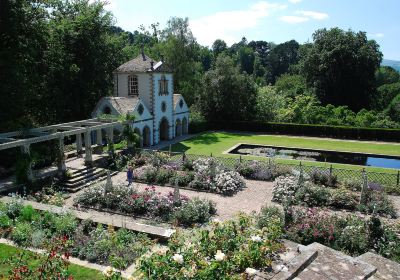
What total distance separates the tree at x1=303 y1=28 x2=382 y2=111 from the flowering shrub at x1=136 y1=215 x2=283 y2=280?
1864 inches

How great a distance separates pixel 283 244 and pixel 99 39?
30927 millimetres

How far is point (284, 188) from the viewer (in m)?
19.0

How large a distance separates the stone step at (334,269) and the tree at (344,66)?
1889 inches

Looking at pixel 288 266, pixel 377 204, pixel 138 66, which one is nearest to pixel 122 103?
pixel 138 66

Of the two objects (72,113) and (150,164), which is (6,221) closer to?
(150,164)

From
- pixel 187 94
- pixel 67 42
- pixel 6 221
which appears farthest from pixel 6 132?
pixel 187 94

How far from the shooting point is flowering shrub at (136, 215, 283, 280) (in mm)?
6691

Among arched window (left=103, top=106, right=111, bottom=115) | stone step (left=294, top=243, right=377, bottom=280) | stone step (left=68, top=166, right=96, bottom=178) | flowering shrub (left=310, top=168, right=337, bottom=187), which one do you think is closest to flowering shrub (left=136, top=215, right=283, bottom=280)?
stone step (left=294, top=243, right=377, bottom=280)

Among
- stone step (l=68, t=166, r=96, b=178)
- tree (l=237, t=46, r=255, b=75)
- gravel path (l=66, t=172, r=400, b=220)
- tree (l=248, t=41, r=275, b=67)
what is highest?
tree (l=248, t=41, r=275, b=67)

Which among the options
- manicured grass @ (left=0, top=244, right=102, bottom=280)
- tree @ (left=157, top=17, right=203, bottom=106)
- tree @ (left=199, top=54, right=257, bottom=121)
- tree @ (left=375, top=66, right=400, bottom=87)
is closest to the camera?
manicured grass @ (left=0, top=244, right=102, bottom=280)

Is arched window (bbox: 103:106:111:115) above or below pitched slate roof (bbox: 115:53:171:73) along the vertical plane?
below

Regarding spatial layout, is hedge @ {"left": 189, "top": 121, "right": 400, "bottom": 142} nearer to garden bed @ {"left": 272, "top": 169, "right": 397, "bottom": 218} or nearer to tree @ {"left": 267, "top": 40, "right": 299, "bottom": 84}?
garden bed @ {"left": 272, "top": 169, "right": 397, "bottom": 218}

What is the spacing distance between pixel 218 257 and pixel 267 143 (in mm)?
29761

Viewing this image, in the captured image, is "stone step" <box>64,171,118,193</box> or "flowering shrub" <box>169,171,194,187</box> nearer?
"stone step" <box>64,171,118,193</box>
